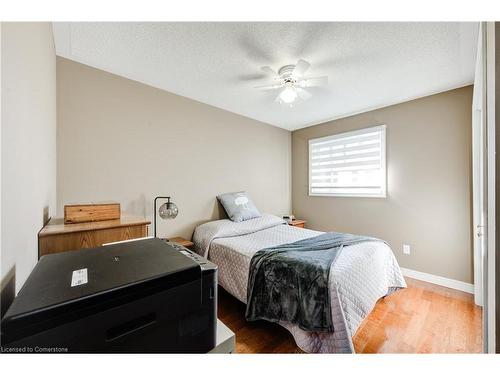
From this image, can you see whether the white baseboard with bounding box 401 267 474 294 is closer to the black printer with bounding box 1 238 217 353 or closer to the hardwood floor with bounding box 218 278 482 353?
the hardwood floor with bounding box 218 278 482 353

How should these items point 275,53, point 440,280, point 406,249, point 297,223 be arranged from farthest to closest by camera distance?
point 297,223 < point 406,249 < point 440,280 < point 275,53

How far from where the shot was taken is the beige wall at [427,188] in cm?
240

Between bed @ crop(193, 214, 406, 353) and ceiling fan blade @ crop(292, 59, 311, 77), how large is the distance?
159cm

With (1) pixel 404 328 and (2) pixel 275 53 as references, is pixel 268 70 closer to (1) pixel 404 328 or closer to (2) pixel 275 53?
(2) pixel 275 53

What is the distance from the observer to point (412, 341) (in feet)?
5.41

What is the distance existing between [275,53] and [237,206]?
1.87m

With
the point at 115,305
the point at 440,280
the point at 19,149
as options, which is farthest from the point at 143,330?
the point at 440,280

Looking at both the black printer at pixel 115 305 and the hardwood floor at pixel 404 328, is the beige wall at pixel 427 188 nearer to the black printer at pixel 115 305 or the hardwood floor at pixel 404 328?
the hardwood floor at pixel 404 328

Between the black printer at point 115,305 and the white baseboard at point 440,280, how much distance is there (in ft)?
10.3

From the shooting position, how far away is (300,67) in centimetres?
180

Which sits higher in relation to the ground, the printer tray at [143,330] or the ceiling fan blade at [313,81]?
the ceiling fan blade at [313,81]

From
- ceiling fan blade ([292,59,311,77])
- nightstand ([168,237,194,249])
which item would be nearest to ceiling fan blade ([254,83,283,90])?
ceiling fan blade ([292,59,311,77])

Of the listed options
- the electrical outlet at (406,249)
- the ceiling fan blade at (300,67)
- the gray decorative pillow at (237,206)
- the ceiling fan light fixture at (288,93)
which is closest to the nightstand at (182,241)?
the gray decorative pillow at (237,206)
